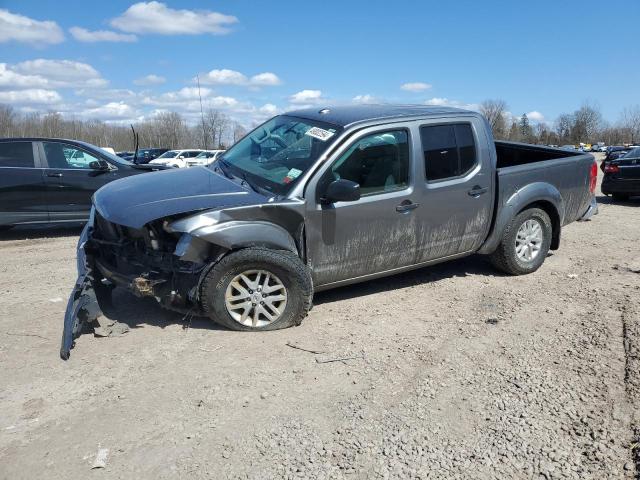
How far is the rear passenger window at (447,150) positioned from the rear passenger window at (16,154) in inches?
251

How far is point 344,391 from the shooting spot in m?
3.36

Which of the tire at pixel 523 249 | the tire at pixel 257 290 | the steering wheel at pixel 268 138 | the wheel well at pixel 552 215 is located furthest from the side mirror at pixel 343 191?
the wheel well at pixel 552 215

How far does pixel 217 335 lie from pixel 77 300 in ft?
3.73

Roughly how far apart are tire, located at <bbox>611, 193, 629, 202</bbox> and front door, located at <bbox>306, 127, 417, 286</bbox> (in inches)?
378

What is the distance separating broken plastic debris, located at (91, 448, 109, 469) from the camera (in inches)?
103

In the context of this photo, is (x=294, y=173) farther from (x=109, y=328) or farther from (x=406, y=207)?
(x=109, y=328)

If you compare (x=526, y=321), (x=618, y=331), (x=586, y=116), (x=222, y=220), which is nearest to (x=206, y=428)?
(x=222, y=220)

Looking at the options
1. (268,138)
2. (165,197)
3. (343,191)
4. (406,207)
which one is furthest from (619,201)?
(165,197)

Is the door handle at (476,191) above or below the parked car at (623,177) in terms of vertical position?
above

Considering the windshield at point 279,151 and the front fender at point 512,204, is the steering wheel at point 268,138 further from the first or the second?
the front fender at point 512,204

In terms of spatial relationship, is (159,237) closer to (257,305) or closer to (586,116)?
(257,305)

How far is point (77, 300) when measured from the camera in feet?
13.2

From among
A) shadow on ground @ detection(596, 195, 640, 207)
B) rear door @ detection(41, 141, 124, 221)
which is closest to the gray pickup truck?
rear door @ detection(41, 141, 124, 221)

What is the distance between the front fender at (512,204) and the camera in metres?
5.52
